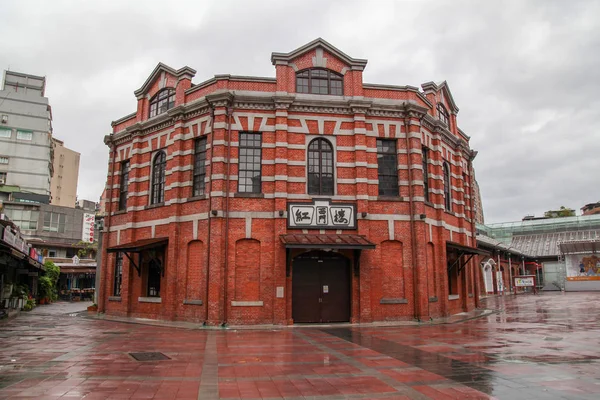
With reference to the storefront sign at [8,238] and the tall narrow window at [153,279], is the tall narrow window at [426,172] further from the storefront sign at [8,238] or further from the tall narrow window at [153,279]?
the storefront sign at [8,238]

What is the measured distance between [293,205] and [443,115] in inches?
472

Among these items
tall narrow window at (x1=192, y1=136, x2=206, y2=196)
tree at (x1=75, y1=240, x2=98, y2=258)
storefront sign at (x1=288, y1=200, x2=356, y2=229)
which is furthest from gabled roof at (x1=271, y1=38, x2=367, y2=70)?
tree at (x1=75, y1=240, x2=98, y2=258)

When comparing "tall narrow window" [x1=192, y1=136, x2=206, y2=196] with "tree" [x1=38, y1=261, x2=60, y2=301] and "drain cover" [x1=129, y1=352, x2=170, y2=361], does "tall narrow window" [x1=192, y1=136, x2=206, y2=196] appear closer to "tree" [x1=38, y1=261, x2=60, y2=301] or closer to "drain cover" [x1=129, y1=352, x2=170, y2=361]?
"drain cover" [x1=129, y1=352, x2=170, y2=361]

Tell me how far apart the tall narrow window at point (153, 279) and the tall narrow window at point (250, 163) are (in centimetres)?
634

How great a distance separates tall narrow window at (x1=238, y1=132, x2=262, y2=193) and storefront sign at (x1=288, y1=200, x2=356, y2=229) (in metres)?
2.04

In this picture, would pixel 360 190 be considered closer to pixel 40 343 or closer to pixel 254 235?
pixel 254 235

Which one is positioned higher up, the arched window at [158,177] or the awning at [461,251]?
the arched window at [158,177]

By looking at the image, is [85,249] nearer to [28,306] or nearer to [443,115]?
[28,306]

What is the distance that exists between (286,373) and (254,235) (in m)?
10.4

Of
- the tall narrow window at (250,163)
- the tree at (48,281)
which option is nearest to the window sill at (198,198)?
the tall narrow window at (250,163)

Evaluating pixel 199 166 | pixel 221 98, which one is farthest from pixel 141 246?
pixel 221 98

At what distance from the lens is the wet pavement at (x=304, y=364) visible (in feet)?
25.8

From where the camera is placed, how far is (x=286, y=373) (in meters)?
9.41

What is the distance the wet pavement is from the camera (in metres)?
7.85
